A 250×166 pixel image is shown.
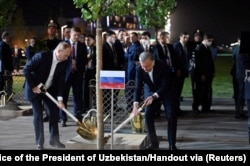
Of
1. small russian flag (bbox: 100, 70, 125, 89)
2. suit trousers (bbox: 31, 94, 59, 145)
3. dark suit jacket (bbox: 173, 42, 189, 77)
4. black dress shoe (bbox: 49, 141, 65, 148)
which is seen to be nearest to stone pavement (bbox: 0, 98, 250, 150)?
black dress shoe (bbox: 49, 141, 65, 148)

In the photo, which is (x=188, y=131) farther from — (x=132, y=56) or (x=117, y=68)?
(x=117, y=68)

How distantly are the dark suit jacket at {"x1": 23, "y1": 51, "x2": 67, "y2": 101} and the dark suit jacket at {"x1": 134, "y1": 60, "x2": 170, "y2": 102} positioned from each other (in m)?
1.24

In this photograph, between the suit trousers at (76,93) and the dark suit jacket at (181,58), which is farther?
the dark suit jacket at (181,58)

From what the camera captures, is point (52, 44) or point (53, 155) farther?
point (52, 44)

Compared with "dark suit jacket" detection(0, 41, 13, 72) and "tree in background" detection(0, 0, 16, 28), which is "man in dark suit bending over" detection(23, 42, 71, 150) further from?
"dark suit jacket" detection(0, 41, 13, 72)

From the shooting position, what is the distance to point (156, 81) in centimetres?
795

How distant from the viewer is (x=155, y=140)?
8.09 metres

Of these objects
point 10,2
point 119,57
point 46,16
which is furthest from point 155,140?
point 46,16

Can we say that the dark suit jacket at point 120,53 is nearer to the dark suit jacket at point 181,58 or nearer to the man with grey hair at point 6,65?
the dark suit jacket at point 181,58

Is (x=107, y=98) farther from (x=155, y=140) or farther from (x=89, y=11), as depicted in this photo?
(x=89, y=11)

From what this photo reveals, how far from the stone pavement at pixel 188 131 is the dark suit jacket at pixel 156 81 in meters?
1.06

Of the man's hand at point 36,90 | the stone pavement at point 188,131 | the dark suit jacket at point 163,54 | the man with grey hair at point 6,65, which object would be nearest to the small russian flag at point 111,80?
the man's hand at point 36,90

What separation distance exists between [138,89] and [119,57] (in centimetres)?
419

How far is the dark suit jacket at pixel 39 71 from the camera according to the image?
7730 millimetres
